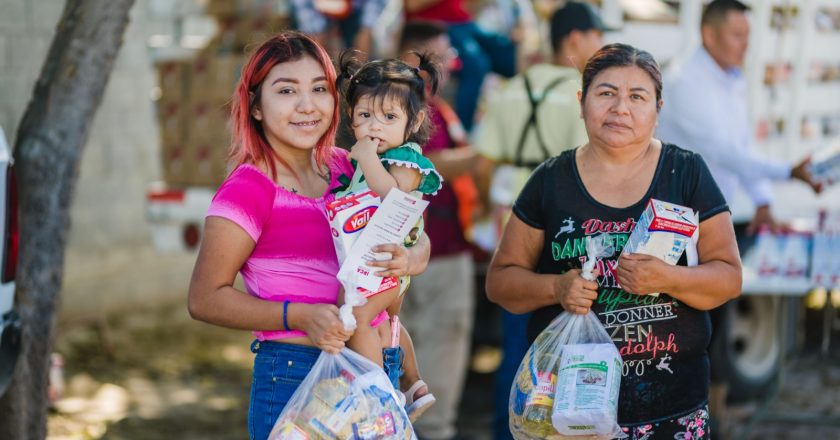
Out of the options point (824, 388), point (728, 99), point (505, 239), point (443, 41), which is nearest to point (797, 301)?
point (824, 388)

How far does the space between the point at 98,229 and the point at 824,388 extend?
5.07 m

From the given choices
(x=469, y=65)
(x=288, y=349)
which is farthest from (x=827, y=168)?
(x=288, y=349)

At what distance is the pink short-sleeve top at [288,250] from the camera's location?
8.96ft

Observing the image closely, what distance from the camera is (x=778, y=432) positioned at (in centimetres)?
605

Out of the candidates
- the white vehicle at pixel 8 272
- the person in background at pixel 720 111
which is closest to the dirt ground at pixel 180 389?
the person in background at pixel 720 111

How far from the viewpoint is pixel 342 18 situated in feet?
20.8

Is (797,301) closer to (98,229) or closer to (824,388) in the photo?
(824,388)

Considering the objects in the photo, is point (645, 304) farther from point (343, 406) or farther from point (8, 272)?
point (8, 272)

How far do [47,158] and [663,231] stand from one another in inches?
90.6

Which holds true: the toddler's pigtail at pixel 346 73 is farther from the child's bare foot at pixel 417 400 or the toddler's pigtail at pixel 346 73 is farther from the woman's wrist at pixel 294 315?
the child's bare foot at pixel 417 400

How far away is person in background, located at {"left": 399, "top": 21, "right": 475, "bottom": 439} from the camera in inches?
214

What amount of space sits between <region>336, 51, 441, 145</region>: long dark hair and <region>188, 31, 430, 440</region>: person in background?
0.17 ft

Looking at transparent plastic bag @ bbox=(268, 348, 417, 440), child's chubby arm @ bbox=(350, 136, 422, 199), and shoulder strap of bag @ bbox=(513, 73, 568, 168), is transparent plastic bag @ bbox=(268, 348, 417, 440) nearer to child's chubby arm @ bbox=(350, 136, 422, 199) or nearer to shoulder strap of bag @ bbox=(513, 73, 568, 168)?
child's chubby arm @ bbox=(350, 136, 422, 199)

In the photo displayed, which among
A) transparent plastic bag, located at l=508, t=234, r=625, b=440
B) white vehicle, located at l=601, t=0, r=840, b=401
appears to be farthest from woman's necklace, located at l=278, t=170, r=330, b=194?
white vehicle, located at l=601, t=0, r=840, b=401
